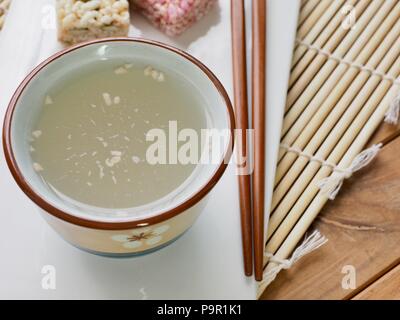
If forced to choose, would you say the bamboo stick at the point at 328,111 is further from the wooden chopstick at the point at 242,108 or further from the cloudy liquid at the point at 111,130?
the cloudy liquid at the point at 111,130

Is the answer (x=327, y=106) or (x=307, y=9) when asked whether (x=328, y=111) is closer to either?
(x=327, y=106)

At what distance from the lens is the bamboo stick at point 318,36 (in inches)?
49.4

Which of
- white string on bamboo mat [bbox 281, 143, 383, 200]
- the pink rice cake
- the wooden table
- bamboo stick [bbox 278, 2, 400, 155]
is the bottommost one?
the wooden table

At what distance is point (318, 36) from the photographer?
1.29 metres

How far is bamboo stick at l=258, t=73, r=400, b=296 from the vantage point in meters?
1.10

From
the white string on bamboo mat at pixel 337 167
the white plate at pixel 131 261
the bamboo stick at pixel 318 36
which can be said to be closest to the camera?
the white plate at pixel 131 261

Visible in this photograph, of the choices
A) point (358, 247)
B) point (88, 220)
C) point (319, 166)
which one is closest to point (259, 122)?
point (319, 166)

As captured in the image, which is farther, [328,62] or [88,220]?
[328,62]

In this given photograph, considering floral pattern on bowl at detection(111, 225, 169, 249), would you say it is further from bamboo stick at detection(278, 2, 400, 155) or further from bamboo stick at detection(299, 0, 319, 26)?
bamboo stick at detection(299, 0, 319, 26)

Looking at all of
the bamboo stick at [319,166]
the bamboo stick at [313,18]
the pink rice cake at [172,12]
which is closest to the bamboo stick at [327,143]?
the bamboo stick at [319,166]

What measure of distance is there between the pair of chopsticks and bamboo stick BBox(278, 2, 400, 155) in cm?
8

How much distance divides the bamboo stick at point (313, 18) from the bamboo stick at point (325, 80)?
73 millimetres

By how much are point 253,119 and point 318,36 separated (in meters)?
0.25

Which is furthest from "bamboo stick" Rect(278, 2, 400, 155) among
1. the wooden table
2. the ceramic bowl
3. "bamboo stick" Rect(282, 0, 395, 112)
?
the ceramic bowl
